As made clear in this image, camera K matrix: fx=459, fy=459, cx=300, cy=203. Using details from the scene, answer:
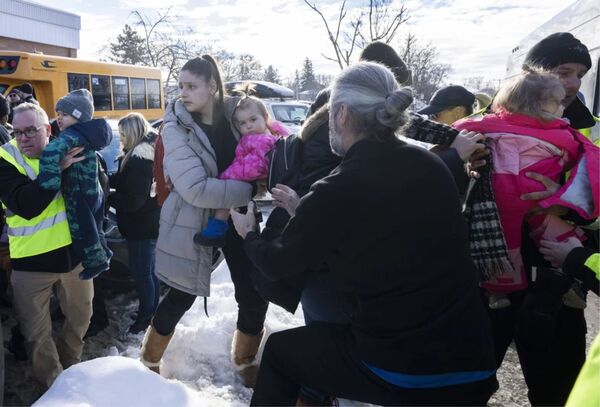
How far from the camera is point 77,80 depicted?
12.1 m

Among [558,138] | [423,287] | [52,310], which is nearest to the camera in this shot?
[423,287]

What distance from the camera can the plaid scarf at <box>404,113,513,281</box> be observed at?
6.89 feet

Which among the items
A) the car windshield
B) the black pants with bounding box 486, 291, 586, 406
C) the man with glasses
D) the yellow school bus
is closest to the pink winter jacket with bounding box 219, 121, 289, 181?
the man with glasses

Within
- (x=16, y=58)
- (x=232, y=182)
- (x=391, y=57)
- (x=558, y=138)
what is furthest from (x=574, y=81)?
(x=16, y=58)

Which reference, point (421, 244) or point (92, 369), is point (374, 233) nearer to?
point (421, 244)

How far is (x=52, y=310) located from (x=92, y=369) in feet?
6.84

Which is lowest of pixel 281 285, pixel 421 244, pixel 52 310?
pixel 52 310

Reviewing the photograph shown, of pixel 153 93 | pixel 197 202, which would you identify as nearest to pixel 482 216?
pixel 197 202

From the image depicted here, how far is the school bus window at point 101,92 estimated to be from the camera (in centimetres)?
1279

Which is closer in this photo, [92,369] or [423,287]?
[423,287]

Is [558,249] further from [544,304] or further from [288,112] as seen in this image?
[288,112]

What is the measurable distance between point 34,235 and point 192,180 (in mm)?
1049

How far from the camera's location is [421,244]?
5.12 feet

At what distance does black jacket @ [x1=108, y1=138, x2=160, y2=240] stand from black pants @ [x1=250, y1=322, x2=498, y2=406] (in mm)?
2354
